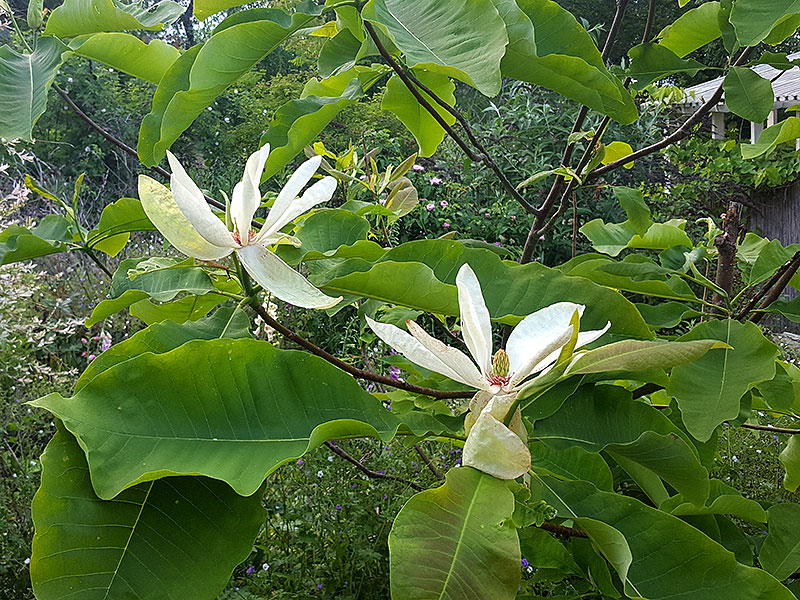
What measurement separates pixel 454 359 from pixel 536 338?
0.19 feet

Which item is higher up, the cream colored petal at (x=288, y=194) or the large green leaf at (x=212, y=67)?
the large green leaf at (x=212, y=67)

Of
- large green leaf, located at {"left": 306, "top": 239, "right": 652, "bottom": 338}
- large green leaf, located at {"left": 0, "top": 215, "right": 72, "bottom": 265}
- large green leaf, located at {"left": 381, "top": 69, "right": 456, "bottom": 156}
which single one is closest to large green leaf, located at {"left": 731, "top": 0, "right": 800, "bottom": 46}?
large green leaf, located at {"left": 306, "top": 239, "right": 652, "bottom": 338}

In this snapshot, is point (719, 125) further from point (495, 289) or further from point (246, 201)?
point (246, 201)

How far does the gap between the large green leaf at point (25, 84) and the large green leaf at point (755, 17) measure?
640mm

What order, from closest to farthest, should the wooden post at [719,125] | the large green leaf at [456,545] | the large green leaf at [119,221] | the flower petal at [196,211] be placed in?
the large green leaf at [456,545] → the flower petal at [196,211] → the large green leaf at [119,221] → the wooden post at [719,125]

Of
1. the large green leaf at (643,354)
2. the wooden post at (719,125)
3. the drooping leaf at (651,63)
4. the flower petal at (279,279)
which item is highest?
the drooping leaf at (651,63)

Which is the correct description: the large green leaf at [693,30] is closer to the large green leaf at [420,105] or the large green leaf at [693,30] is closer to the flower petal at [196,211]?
the large green leaf at [420,105]

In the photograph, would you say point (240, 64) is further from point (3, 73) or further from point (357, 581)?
point (357, 581)

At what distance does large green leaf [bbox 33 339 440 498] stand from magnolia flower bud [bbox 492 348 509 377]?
0.10 metres

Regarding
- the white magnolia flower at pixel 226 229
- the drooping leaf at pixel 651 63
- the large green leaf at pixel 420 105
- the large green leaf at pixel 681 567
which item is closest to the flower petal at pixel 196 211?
the white magnolia flower at pixel 226 229

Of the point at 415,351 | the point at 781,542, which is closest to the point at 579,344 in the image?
the point at 415,351

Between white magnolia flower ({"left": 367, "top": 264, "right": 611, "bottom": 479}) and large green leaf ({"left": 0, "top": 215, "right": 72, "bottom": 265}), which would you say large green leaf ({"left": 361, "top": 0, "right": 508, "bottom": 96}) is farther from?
large green leaf ({"left": 0, "top": 215, "right": 72, "bottom": 265})

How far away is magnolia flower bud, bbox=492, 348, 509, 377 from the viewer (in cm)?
46

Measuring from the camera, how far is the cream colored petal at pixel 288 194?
0.58 meters
